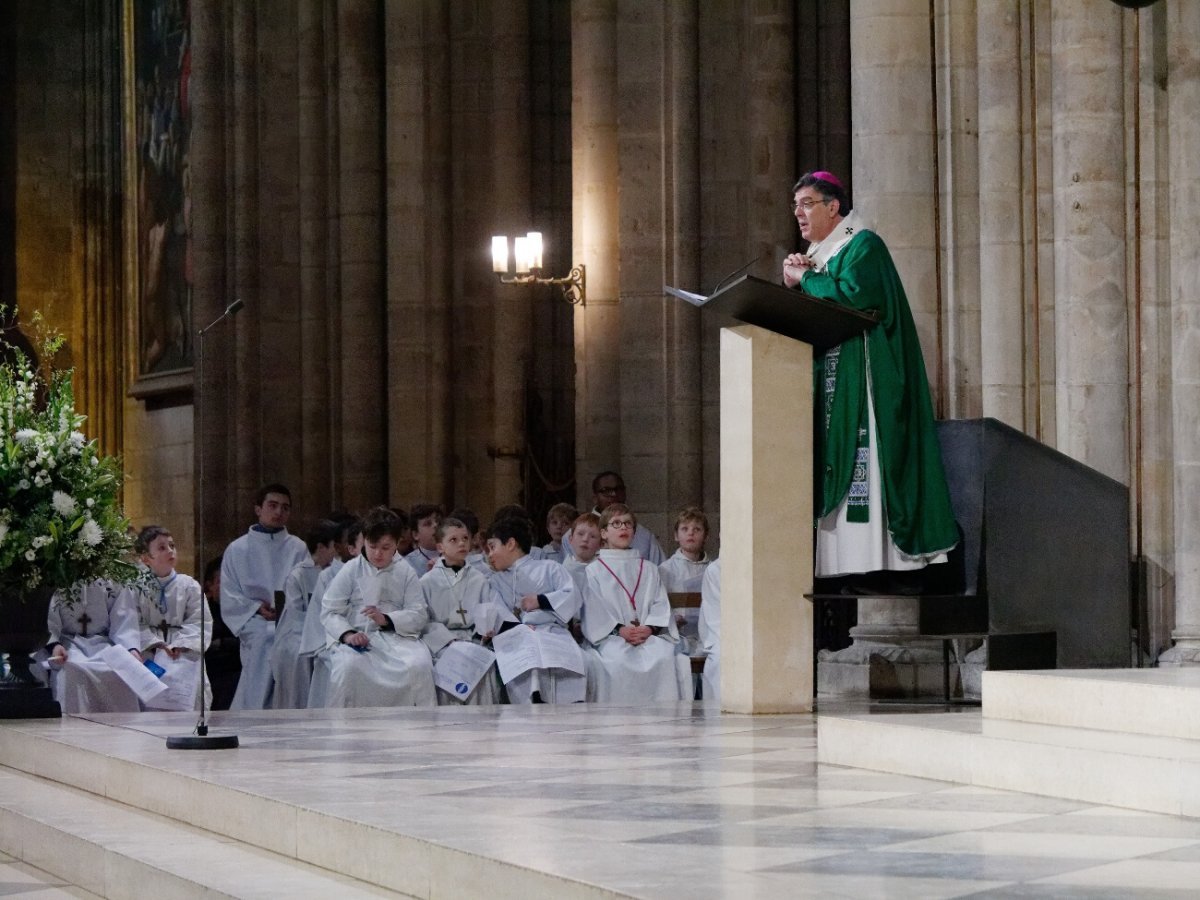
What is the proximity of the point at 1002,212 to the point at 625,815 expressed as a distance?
5.57m

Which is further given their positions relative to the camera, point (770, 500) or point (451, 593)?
point (451, 593)

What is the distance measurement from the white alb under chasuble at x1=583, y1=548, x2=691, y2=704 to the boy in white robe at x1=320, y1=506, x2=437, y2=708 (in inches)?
37.2

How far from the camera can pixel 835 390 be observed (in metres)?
8.80

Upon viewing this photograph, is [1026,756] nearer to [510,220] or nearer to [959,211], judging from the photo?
[959,211]

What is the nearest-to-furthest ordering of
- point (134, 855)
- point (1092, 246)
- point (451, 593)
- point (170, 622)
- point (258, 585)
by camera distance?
point (134, 855) → point (1092, 246) → point (451, 593) → point (170, 622) → point (258, 585)

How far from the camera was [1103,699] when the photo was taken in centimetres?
646

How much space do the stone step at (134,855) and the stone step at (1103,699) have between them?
2237 millimetres

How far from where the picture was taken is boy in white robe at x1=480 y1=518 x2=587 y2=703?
1194 cm

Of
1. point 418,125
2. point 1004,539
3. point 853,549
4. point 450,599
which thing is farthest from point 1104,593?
point 418,125

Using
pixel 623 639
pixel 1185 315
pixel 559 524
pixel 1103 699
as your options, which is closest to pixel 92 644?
pixel 623 639

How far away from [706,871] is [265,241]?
53.5 feet

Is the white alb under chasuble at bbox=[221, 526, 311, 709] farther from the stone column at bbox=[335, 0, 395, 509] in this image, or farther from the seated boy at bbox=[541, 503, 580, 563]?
the stone column at bbox=[335, 0, 395, 509]

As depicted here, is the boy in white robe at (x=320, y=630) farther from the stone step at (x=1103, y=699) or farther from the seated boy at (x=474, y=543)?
the stone step at (x=1103, y=699)

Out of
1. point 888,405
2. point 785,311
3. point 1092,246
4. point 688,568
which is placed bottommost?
point 688,568
